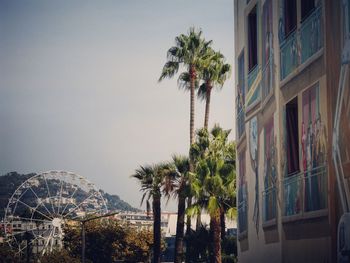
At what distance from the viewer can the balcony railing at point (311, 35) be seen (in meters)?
12.2

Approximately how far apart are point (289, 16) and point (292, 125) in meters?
2.06

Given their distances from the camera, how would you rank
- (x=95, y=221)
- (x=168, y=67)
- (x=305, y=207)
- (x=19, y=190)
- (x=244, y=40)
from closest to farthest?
1. (x=305, y=207)
2. (x=244, y=40)
3. (x=168, y=67)
4. (x=95, y=221)
5. (x=19, y=190)

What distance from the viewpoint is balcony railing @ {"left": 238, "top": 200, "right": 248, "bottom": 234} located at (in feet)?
64.4

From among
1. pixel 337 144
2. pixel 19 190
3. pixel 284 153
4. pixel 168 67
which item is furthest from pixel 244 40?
pixel 19 190

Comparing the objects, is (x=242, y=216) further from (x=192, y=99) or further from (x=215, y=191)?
(x=192, y=99)

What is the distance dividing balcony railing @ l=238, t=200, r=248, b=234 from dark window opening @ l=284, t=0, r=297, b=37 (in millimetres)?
6163

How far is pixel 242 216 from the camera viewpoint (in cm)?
2047

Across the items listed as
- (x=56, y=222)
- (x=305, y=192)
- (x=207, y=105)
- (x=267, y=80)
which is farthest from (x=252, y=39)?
(x=56, y=222)

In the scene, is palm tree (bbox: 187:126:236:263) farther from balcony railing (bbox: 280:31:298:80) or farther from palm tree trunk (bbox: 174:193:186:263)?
balcony railing (bbox: 280:31:298:80)

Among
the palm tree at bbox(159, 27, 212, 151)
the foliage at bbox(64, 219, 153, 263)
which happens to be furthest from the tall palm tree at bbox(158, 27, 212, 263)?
the foliage at bbox(64, 219, 153, 263)

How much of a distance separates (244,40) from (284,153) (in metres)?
5.80

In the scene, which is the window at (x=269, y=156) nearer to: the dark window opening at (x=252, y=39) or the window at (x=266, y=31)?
the window at (x=266, y=31)

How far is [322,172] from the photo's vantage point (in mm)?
12094

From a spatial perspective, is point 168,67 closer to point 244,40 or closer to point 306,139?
point 244,40
